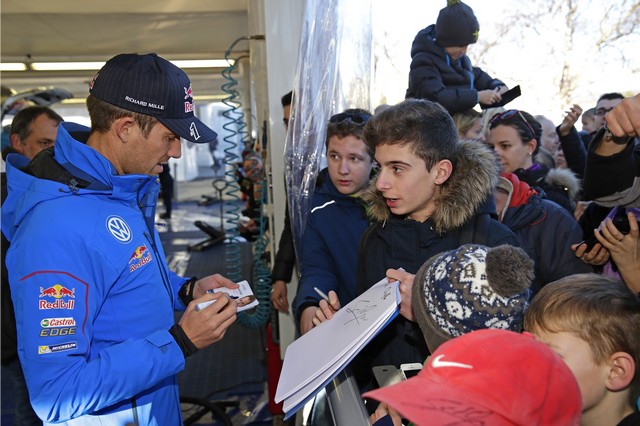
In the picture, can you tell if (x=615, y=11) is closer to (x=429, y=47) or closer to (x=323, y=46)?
(x=429, y=47)

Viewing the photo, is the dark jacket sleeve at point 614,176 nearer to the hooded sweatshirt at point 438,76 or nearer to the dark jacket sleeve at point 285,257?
the hooded sweatshirt at point 438,76

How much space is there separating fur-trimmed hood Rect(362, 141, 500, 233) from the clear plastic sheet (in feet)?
3.84

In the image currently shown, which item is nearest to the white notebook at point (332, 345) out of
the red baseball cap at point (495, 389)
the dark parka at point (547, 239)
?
the red baseball cap at point (495, 389)

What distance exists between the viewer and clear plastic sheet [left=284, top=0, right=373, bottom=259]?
2756mm

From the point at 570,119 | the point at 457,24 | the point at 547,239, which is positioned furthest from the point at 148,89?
the point at 570,119

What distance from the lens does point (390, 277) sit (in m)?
1.57

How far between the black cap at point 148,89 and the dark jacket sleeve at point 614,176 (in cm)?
137

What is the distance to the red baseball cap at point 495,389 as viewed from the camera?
76 centimetres

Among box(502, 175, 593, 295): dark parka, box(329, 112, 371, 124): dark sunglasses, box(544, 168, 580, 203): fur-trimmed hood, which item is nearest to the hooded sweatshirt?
box(544, 168, 580, 203): fur-trimmed hood

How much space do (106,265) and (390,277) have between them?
80cm

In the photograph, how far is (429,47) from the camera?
315cm

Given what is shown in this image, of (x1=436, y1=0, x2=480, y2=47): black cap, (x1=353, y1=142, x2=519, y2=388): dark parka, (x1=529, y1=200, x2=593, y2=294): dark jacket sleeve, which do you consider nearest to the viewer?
(x1=353, y1=142, x2=519, y2=388): dark parka

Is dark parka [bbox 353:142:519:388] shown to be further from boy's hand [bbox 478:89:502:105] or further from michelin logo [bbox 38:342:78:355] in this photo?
boy's hand [bbox 478:89:502:105]

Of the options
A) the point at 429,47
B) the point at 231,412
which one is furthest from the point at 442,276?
the point at 231,412
